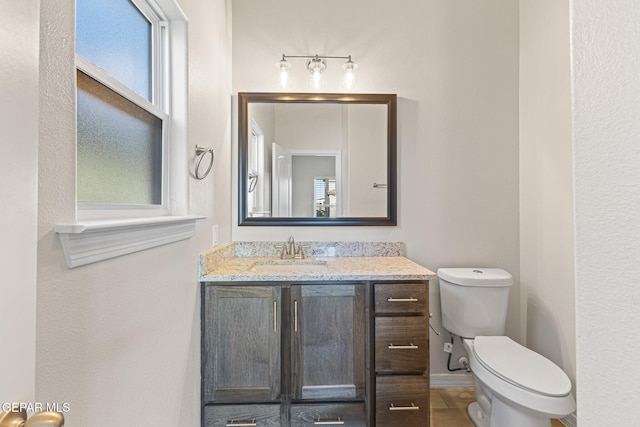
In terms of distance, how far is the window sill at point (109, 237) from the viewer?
0.65 metres

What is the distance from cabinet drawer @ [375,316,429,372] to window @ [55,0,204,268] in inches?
41.2

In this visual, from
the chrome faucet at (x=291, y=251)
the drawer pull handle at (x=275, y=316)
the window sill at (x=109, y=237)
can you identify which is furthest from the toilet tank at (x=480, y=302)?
the window sill at (x=109, y=237)

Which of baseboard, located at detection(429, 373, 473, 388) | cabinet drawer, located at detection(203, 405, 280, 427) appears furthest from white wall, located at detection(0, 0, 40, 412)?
baseboard, located at detection(429, 373, 473, 388)

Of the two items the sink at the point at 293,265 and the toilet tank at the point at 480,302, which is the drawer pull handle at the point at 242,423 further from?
the toilet tank at the point at 480,302

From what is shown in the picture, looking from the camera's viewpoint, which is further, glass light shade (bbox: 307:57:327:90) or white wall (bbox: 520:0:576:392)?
glass light shade (bbox: 307:57:327:90)

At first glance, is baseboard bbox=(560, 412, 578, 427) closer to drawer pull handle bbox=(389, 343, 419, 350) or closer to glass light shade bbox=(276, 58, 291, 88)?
drawer pull handle bbox=(389, 343, 419, 350)

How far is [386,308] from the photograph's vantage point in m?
1.53

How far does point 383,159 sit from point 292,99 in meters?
0.75

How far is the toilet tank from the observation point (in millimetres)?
1823

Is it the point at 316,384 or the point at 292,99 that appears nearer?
the point at 316,384

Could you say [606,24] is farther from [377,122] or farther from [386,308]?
[377,122]

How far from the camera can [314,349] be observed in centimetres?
152

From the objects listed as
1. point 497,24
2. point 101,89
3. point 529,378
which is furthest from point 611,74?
point 497,24

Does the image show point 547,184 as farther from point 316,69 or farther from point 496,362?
point 316,69
